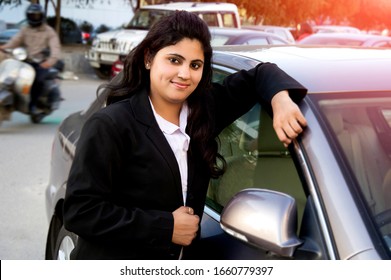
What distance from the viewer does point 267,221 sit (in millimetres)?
1571

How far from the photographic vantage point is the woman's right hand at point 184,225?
5.80 feet

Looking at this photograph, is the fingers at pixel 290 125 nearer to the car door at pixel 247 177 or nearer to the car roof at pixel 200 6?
the car door at pixel 247 177

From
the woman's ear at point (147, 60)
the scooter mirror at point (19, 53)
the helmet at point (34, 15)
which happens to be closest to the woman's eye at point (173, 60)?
the woman's ear at point (147, 60)

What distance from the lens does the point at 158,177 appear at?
174 centimetres

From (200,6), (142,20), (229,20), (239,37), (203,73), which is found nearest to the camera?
(203,73)

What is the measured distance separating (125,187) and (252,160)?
2.48 ft

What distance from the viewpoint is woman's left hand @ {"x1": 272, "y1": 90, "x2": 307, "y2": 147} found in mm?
1811

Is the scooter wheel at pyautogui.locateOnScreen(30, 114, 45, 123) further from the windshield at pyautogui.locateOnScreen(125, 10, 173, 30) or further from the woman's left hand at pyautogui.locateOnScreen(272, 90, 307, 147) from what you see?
the woman's left hand at pyautogui.locateOnScreen(272, 90, 307, 147)

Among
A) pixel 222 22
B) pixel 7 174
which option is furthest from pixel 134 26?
pixel 7 174

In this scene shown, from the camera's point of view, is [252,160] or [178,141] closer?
[178,141]

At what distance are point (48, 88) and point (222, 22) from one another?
5.64 m

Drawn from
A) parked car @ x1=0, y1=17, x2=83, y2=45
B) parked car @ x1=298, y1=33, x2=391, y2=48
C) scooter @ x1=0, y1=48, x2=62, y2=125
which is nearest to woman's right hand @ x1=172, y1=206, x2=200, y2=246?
scooter @ x1=0, y1=48, x2=62, y2=125

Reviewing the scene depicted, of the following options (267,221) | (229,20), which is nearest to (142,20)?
(229,20)

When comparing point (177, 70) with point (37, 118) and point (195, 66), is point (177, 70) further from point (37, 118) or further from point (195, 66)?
point (37, 118)
